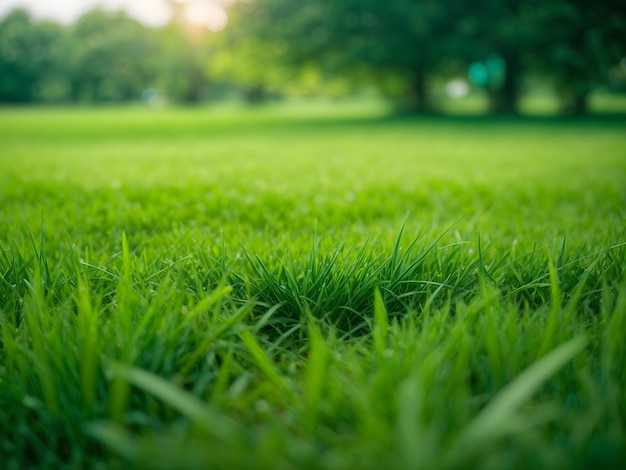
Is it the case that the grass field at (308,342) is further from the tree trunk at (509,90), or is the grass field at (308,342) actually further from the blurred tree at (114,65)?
the blurred tree at (114,65)

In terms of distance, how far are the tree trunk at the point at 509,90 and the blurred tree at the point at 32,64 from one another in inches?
2056

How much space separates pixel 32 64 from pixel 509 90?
55744mm

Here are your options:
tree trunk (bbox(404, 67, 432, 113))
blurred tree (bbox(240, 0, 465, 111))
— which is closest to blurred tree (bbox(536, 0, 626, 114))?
blurred tree (bbox(240, 0, 465, 111))

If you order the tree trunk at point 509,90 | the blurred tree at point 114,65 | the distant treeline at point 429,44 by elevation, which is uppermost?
the blurred tree at point 114,65

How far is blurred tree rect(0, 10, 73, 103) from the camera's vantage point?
5475 cm

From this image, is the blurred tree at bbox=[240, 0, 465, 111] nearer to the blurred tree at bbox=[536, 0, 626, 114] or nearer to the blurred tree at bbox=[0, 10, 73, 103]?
the blurred tree at bbox=[536, 0, 626, 114]

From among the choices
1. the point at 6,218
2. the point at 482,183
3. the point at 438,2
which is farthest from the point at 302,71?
the point at 6,218

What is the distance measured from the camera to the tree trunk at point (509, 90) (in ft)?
70.1

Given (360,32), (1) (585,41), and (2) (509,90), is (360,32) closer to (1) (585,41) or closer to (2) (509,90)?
(2) (509,90)

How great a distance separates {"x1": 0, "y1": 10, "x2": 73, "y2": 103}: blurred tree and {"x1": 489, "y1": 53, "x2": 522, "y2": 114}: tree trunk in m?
52.2

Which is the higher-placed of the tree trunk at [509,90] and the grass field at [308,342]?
the tree trunk at [509,90]

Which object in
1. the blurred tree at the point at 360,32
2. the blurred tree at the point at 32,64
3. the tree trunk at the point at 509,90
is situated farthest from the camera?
the blurred tree at the point at 32,64

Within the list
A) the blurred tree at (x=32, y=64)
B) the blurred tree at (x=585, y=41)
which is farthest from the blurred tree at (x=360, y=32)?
the blurred tree at (x=32, y=64)

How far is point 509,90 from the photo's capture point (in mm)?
22266
